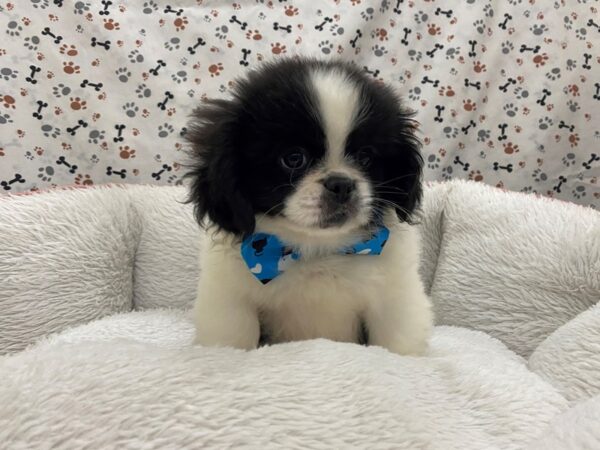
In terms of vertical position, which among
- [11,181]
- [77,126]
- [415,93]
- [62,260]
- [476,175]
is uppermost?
[415,93]

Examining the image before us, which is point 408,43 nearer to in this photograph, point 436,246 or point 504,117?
point 504,117

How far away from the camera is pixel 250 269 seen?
4.26 feet

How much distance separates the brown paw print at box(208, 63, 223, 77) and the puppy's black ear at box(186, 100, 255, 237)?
1.18 metres

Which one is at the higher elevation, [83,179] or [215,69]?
[215,69]

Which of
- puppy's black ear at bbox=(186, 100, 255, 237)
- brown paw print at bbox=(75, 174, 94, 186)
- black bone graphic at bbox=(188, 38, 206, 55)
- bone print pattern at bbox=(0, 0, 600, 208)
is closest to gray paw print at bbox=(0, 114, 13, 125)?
bone print pattern at bbox=(0, 0, 600, 208)

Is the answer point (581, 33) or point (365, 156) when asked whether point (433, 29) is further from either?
point (365, 156)

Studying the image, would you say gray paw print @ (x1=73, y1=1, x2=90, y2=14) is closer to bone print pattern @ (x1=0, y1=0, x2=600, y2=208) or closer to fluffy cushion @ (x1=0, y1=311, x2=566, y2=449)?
bone print pattern @ (x1=0, y1=0, x2=600, y2=208)

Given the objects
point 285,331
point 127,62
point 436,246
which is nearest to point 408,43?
point 436,246

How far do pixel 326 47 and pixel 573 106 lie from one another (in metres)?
1.07

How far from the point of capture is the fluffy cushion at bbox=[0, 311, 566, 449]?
78cm

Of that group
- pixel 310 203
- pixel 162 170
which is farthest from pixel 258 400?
pixel 162 170

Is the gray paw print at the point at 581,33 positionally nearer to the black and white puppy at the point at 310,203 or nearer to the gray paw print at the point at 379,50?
the gray paw print at the point at 379,50

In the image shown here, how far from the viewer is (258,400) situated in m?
0.87

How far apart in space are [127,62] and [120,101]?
0.53 feet
